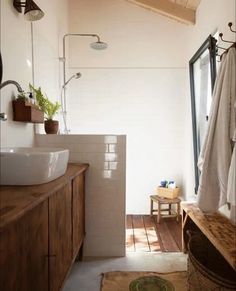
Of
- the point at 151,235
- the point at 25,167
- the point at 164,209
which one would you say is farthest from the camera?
the point at 164,209

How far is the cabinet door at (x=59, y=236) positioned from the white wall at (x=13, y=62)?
0.64 meters

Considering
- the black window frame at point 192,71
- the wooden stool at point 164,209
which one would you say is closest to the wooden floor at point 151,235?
the wooden stool at point 164,209

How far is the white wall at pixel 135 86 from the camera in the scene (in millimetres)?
4004

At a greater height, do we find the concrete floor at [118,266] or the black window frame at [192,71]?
the black window frame at [192,71]

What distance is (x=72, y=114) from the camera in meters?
4.09

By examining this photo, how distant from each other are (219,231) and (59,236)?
1.04m

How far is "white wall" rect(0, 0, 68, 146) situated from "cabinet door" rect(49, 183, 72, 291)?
0.64 metres

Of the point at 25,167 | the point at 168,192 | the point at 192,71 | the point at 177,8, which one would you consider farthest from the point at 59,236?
the point at 177,8

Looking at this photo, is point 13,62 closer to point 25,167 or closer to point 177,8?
point 25,167

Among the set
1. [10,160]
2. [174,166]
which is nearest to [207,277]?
[10,160]

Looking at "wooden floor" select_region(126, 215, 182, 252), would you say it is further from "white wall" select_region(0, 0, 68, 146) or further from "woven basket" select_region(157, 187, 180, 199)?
"white wall" select_region(0, 0, 68, 146)

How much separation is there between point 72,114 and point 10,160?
2756 mm

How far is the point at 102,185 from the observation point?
8.58ft

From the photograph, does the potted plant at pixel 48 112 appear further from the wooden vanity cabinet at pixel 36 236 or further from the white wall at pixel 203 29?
the white wall at pixel 203 29
